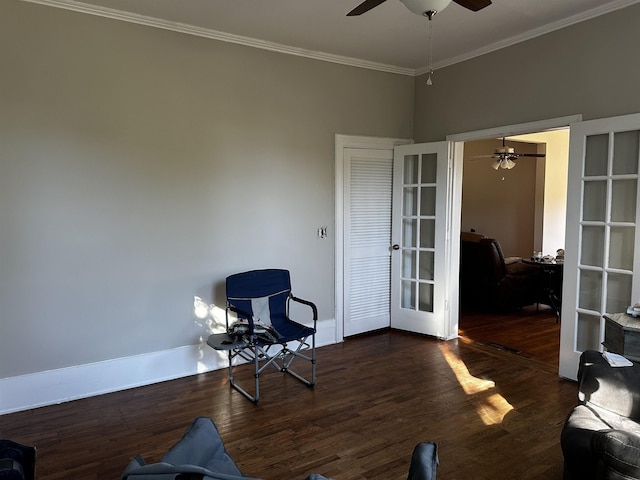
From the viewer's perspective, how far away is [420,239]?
16.8ft

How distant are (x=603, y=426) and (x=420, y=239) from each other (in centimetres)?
303

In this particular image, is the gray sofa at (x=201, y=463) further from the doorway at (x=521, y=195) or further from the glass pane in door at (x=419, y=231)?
the doorway at (x=521, y=195)

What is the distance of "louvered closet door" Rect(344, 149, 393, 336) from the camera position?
4944 mm

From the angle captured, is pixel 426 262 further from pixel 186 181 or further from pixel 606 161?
pixel 186 181

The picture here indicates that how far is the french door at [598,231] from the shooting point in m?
3.44

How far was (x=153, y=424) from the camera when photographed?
319cm

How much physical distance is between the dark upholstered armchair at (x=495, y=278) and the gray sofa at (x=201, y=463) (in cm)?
497

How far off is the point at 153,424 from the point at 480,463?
2.12 m

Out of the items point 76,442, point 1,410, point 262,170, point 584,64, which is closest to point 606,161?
point 584,64

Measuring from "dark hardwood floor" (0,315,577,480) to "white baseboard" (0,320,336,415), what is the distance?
0.28 ft

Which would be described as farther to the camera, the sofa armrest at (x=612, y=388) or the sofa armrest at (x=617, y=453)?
the sofa armrest at (x=612, y=388)

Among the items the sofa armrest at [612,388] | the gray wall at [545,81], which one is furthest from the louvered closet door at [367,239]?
the sofa armrest at [612,388]

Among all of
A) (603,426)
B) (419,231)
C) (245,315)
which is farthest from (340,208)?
(603,426)

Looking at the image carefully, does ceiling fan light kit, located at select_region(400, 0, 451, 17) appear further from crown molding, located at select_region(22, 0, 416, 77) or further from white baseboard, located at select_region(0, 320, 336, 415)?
white baseboard, located at select_region(0, 320, 336, 415)
